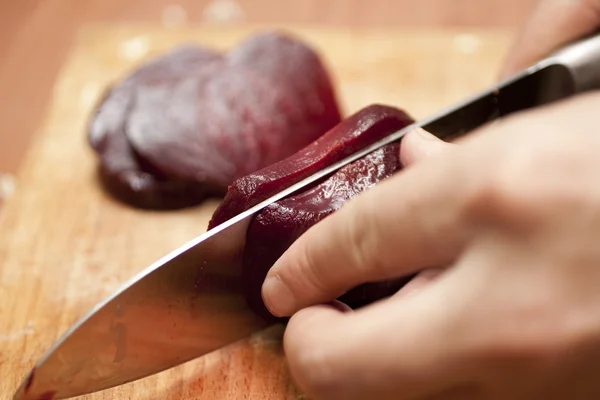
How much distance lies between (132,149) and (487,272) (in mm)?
1707

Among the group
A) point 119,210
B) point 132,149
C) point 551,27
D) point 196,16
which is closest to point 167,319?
point 119,210

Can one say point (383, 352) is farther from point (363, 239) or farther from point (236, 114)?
point (236, 114)

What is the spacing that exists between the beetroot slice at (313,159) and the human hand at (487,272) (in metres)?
0.42

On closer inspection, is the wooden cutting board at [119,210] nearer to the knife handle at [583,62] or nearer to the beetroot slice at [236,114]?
the beetroot slice at [236,114]

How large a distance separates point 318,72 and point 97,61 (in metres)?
1.18

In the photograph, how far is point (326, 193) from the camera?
172 cm

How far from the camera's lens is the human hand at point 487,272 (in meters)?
1.12

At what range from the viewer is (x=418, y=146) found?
1663mm

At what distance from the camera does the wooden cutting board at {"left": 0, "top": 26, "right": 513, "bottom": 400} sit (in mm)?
1883

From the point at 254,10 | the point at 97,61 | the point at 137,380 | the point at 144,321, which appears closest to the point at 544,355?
the point at 144,321

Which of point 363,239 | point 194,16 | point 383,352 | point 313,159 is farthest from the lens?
point 194,16

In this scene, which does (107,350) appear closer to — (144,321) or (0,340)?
(144,321)

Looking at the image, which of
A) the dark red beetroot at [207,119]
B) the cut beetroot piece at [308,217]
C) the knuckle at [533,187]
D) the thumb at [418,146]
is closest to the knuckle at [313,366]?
the cut beetroot piece at [308,217]

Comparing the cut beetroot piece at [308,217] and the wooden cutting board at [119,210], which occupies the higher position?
the cut beetroot piece at [308,217]
